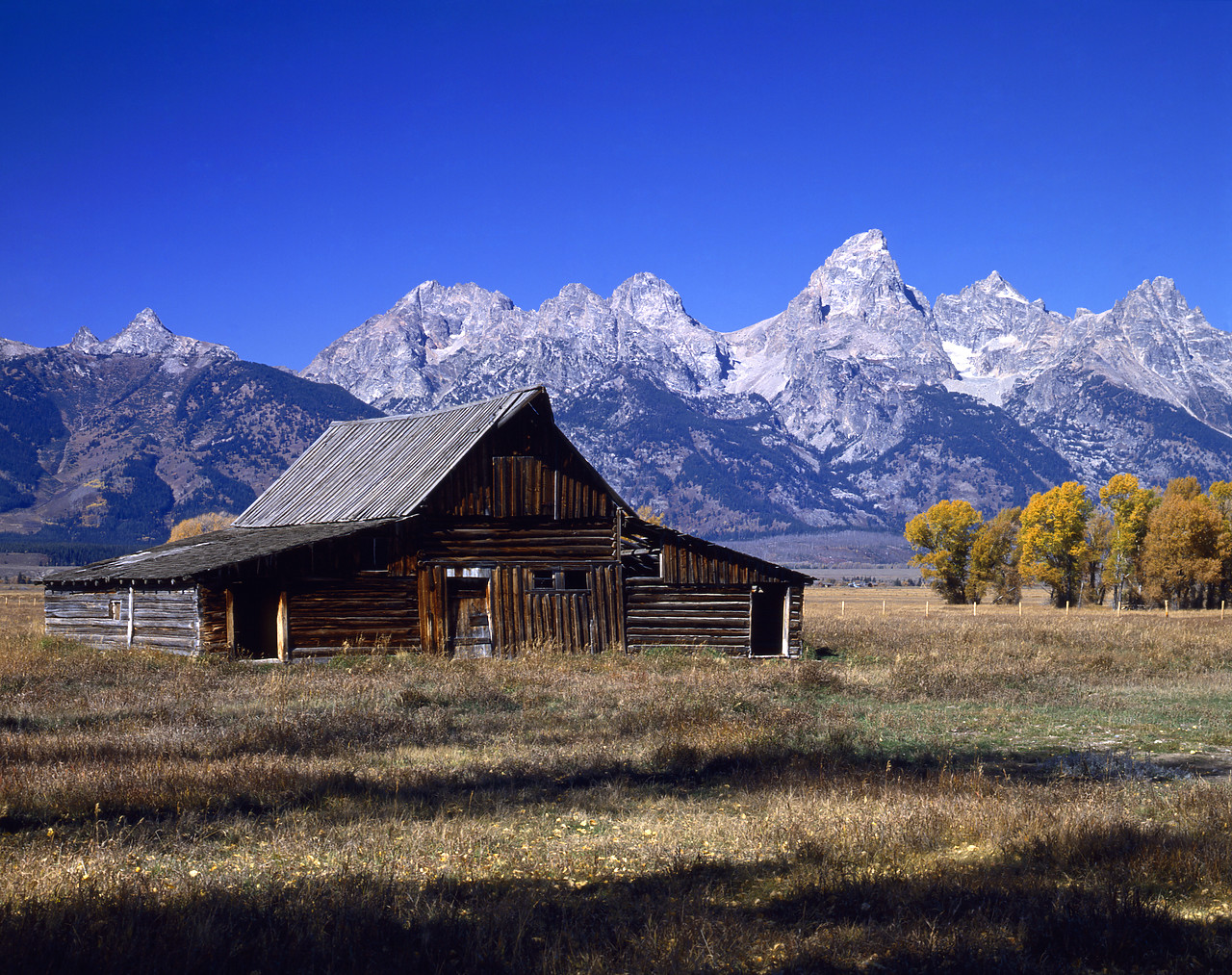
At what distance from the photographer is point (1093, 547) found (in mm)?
85375

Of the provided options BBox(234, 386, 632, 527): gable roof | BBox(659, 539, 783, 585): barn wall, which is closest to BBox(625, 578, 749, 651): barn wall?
BBox(659, 539, 783, 585): barn wall

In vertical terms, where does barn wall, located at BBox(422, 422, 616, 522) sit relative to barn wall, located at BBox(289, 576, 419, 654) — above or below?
above

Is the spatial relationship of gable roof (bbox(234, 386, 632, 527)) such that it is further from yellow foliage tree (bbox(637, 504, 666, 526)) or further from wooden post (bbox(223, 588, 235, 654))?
yellow foliage tree (bbox(637, 504, 666, 526))

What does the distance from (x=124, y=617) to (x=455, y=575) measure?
9.64 m

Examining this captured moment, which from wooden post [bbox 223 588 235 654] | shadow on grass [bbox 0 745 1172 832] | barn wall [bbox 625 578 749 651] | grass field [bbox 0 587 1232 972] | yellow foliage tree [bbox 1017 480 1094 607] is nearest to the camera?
grass field [bbox 0 587 1232 972]

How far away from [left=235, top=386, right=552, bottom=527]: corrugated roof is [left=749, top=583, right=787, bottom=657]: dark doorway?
8.92 meters

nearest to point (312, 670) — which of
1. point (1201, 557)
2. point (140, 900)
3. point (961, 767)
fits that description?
point (961, 767)

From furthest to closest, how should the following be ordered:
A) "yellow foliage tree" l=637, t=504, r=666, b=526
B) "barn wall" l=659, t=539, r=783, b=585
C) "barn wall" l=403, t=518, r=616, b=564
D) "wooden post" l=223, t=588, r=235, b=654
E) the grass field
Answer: "yellow foliage tree" l=637, t=504, r=666, b=526 → "barn wall" l=659, t=539, r=783, b=585 → "barn wall" l=403, t=518, r=616, b=564 → "wooden post" l=223, t=588, r=235, b=654 → the grass field

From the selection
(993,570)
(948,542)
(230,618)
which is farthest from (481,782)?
(993,570)

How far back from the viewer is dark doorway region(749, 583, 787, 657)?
31219mm

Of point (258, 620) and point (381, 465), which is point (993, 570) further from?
point (258, 620)

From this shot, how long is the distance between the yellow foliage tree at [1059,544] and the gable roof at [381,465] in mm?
64664

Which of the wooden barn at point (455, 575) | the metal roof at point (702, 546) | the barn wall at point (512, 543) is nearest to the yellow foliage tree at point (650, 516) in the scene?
the metal roof at point (702, 546)

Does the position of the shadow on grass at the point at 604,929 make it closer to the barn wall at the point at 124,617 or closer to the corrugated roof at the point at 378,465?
the barn wall at the point at 124,617
